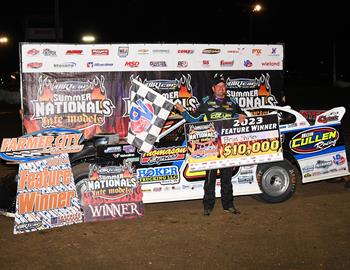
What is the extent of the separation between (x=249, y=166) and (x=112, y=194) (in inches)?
83.7

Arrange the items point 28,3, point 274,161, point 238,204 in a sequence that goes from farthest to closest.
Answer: point 28,3 → point 238,204 → point 274,161

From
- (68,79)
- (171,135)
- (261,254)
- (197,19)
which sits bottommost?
(261,254)

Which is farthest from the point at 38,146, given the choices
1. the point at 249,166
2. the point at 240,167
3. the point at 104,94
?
the point at 104,94

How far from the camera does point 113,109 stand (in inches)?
458

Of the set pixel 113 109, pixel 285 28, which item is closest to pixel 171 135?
pixel 113 109

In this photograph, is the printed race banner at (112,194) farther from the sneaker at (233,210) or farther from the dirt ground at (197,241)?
the sneaker at (233,210)

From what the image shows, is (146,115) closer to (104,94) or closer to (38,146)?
(38,146)

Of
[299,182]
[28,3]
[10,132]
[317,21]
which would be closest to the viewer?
[299,182]

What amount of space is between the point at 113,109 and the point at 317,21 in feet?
179

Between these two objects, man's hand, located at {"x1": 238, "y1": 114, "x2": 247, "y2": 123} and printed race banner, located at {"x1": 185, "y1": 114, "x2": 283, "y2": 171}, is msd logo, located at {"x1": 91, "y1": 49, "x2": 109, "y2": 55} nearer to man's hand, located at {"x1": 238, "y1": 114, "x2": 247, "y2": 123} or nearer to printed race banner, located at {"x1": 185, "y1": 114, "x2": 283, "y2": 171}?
printed race banner, located at {"x1": 185, "y1": 114, "x2": 283, "y2": 171}

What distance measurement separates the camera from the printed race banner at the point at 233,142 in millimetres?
6770

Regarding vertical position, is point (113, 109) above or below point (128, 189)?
above

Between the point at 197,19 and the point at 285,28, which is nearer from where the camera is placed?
the point at 197,19

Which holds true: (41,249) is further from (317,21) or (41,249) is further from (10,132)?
(317,21)
